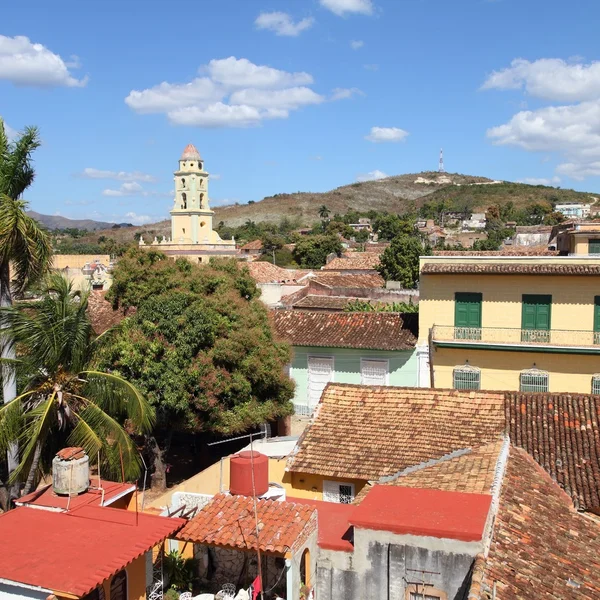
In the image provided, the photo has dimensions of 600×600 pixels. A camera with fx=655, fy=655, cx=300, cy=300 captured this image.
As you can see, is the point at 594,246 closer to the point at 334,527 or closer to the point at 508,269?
the point at 508,269

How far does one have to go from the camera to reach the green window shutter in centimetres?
2438

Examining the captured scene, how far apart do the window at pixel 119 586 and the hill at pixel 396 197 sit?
12517cm

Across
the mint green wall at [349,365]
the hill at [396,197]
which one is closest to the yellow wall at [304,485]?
the mint green wall at [349,365]

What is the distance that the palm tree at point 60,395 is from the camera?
10.1m

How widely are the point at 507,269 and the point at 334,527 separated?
12792 mm

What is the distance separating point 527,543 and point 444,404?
539 cm

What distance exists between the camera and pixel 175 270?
61.2 feet

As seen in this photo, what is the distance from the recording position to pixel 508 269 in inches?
785

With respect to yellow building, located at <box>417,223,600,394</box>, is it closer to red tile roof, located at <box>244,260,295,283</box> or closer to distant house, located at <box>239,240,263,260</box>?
red tile roof, located at <box>244,260,295,283</box>

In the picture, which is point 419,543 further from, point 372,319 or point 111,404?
point 372,319

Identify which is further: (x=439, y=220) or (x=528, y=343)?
(x=439, y=220)

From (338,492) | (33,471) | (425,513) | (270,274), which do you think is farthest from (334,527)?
(270,274)

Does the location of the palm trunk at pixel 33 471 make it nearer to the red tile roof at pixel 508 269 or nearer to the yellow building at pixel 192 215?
the red tile roof at pixel 508 269

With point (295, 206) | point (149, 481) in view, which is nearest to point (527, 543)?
point (149, 481)
